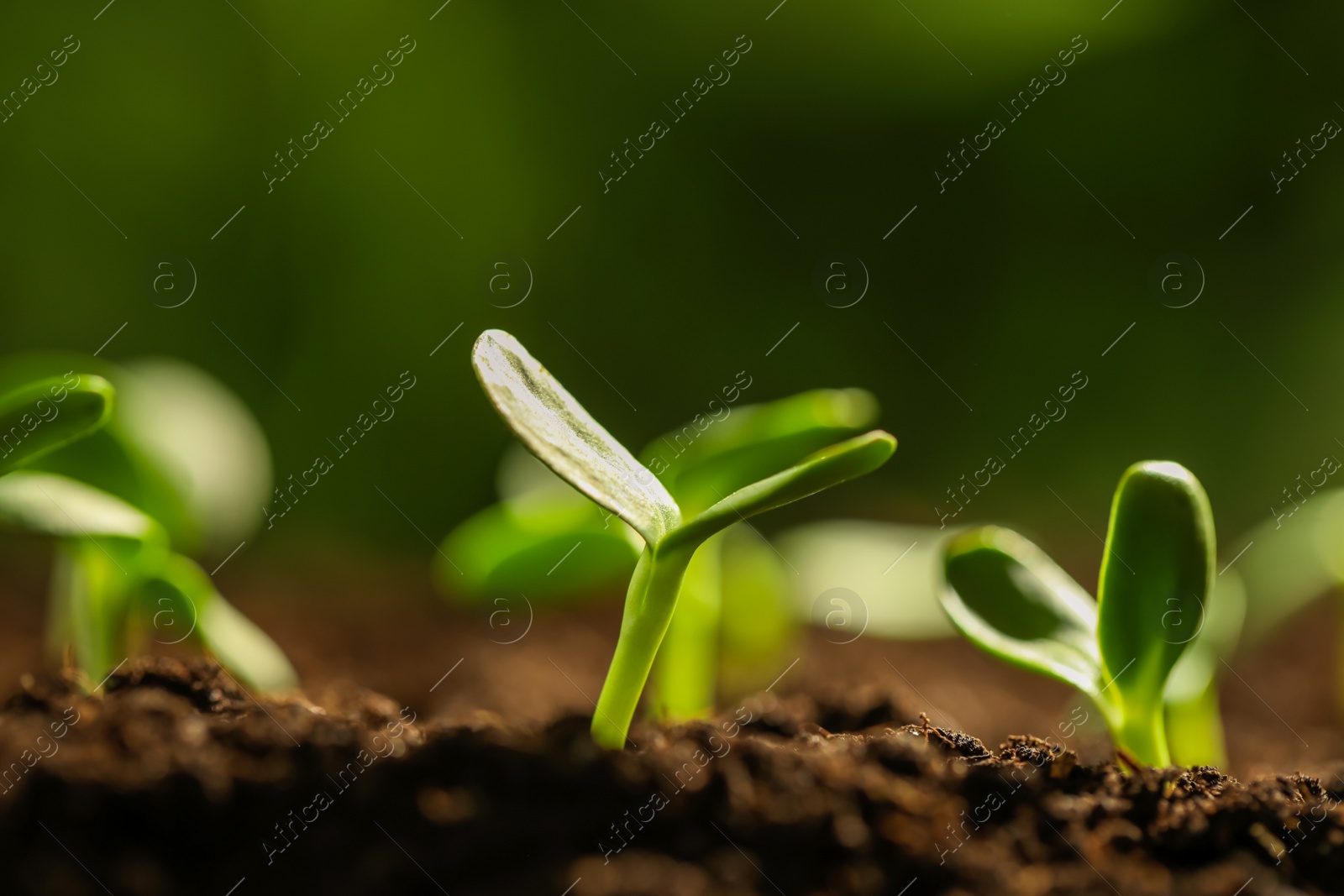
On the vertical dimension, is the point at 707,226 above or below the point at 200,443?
below

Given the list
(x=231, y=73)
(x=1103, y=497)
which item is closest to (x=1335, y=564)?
(x=1103, y=497)

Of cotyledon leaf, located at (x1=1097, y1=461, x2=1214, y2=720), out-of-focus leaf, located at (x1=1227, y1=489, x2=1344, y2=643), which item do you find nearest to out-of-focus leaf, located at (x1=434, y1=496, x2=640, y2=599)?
cotyledon leaf, located at (x1=1097, y1=461, x2=1214, y2=720)

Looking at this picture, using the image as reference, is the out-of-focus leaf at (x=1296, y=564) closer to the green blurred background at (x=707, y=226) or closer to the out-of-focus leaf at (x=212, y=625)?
the out-of-focus leaf at (x=212, y=625)

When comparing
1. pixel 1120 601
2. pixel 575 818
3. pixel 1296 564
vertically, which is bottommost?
pixel 1296 564

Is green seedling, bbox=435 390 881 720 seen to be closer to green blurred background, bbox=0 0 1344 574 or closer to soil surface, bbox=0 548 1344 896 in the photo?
soil surface, bbox=0 548 1344 896

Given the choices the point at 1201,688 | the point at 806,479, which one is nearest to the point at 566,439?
the point at 806,479

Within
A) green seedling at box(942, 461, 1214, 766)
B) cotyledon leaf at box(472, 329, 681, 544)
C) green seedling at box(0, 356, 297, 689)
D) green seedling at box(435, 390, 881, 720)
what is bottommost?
green seedling at box(942, 461, 1214, 766)

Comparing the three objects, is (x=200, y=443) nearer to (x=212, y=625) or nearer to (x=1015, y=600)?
(x=212, y=625)
